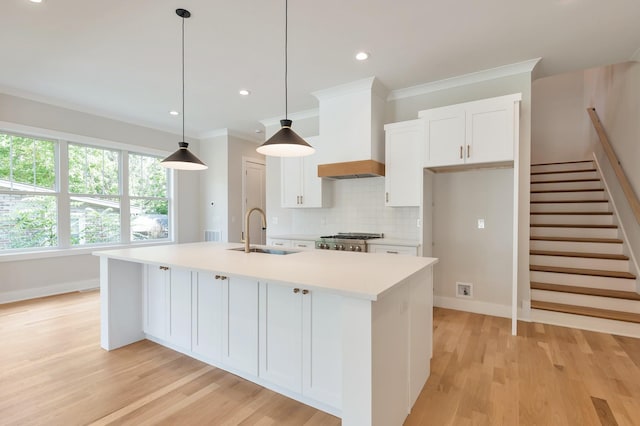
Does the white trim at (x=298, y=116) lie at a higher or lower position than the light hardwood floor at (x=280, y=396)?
higher

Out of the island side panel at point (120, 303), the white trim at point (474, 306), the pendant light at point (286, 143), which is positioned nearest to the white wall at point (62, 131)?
the island side panel at point (120, 303)

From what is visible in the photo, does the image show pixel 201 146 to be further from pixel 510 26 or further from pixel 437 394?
pixel 437 394

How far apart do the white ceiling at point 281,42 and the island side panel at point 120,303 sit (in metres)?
2.08

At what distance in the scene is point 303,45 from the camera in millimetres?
2998

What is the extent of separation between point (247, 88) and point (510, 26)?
296cm

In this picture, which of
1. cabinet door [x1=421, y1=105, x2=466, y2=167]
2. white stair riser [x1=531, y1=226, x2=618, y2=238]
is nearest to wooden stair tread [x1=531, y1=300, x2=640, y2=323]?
white stair riser [x1=531, y1=226, x2=618, y2=238]

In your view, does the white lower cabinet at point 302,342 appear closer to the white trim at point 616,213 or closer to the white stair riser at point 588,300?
the white stair riser at point 588,300

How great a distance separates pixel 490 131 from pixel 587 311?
2116 mm

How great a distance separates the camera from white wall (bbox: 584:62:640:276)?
11.3ft

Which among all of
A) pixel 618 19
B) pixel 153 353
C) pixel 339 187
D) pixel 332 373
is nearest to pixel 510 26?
pixel 618 19

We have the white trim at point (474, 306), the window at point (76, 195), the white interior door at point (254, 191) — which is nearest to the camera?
the white trim at point (474, 306)

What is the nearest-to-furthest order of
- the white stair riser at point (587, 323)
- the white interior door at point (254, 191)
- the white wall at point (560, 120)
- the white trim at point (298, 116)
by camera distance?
the white stair riser at point (587, 323) < the white trim at point (298, 116) < the white wall at point (560, 120) < the white interior door at point (254, 191)

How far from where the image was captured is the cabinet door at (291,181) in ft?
15.6

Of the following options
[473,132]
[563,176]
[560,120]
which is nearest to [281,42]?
[473,132]
